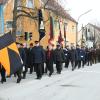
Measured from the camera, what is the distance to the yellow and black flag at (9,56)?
50.1ft

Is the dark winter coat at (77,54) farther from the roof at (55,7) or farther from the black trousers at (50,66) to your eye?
the black trousers at (50,66)

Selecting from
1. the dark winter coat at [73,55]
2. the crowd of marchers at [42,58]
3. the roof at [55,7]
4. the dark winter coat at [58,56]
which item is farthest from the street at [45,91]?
the roof at [55,7]

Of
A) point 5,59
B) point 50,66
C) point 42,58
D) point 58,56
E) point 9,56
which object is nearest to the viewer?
point 5,59

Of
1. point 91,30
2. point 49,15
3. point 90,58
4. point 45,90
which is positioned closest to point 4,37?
point 45,90

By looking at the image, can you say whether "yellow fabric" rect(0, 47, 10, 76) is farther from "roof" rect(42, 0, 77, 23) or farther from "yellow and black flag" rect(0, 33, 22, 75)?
"roof" rect(42, 0, 77, 23)

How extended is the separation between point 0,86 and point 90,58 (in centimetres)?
2019

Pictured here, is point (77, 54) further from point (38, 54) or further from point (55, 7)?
point (38, 54)

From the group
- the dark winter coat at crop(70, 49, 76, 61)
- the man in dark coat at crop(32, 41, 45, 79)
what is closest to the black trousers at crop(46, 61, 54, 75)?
the man in dark coat at crop(32, 41, 45, 79)

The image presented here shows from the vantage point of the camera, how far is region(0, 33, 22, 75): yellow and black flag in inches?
601

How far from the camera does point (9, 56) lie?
16000mm

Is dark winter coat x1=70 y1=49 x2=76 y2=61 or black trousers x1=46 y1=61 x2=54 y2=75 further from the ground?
Answer: dark winter coat x1=70 y1=49 x2=76 y2=61

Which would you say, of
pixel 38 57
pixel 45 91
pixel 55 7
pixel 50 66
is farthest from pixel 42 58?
pixel 55 7

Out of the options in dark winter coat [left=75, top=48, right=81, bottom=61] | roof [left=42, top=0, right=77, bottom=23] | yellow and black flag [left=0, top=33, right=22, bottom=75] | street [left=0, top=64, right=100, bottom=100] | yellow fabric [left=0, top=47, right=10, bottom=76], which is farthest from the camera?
roof [left=42, top=0, right=77, bottom=23]

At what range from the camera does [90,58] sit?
1423 inches
